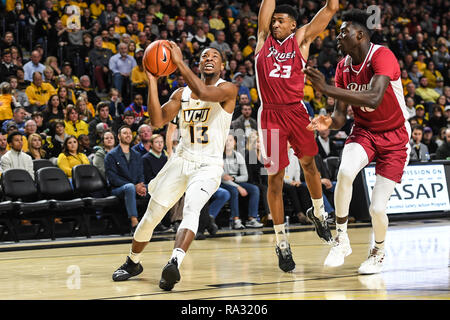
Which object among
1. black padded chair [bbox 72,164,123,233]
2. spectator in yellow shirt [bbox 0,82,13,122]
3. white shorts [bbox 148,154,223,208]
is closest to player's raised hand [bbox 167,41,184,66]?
white shorts [bbox 148,154,223,208]

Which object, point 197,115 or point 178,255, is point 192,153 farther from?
point 178,255

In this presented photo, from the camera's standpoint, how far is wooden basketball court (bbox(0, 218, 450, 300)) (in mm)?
5133

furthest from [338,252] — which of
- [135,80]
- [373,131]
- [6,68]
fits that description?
[135,80]

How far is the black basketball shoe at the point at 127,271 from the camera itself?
6.02 metres

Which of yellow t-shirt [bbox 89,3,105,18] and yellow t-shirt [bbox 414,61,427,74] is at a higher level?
yellow t-shirt [bbox 89,3,105,18]

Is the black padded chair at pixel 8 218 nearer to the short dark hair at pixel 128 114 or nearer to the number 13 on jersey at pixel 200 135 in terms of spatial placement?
the short dark hair at pixel 128 114

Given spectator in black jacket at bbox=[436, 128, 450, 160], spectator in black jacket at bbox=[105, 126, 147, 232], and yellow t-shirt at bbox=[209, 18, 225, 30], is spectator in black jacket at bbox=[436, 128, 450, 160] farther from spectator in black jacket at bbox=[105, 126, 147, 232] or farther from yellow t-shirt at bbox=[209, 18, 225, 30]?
yellow t-shirt at bbox=[209, 18, 225, 30]

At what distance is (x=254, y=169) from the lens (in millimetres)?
12719

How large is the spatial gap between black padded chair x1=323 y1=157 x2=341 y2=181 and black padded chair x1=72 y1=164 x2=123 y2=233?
168 inches

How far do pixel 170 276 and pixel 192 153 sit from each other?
1.13 metres

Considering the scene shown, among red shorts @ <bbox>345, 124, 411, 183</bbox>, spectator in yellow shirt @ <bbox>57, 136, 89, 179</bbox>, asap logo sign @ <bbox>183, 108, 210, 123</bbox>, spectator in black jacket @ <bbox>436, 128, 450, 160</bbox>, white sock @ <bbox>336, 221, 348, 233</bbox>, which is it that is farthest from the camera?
spectator in black jacket @ <bbox>436, 128, 450, 160</bbox>

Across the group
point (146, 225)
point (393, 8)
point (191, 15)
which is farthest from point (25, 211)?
point (393, 8)

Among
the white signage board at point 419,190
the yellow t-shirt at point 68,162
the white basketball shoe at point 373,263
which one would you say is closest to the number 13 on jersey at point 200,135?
the white basketball shoe at point 373,263
